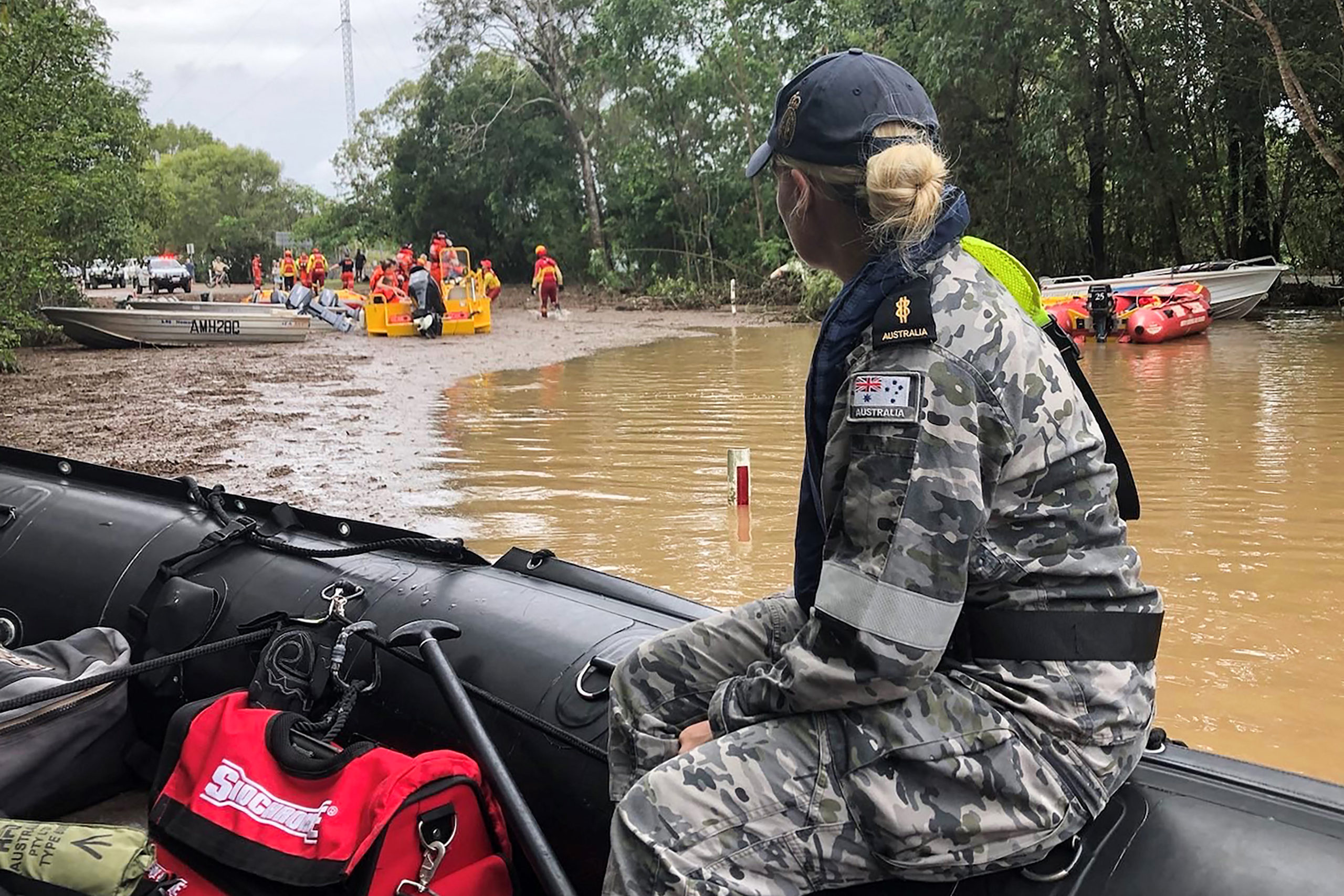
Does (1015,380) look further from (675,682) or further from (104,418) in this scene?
(104,418)

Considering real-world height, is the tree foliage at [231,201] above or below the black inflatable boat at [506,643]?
above

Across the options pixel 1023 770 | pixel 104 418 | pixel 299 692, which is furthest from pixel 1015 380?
pixel 104 418

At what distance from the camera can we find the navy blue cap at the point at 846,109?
1605 mm

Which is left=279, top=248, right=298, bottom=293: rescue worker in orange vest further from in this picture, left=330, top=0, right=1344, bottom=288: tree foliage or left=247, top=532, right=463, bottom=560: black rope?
left=247, top=532, right=463, bottom=560: black rope

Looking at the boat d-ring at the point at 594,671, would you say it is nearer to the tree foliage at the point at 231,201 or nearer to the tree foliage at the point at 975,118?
the tree foliage at the point at 975,118

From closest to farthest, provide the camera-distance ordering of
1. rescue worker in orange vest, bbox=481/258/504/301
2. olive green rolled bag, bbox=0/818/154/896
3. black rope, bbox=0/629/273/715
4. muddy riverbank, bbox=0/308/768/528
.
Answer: olive green rolled bag, bbox=0/818/154/896 < black rope, bbox=0/629/273/715 < muddy riverbank, bbox=0/308/768/528 < rescue worker in orange vest, bbox=481/258/504/301

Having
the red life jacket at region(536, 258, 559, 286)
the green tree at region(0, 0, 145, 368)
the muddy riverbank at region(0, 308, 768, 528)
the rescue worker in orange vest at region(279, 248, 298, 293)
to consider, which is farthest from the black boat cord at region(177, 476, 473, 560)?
the rescue worker in orange vest at region(279, 248, 298, 293)

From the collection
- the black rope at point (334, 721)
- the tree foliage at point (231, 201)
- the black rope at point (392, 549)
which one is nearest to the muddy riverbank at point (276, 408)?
the black rope at point (392, 549)

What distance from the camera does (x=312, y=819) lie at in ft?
6.55

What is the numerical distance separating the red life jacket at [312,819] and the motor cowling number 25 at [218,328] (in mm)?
17076

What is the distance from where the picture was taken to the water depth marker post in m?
6.41

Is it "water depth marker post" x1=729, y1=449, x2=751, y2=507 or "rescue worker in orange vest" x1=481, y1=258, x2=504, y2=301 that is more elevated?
"rescue worker in orange vest" x1=481, y1=258, x2=504, y2=301

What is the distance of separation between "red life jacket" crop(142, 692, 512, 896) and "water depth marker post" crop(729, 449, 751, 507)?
4.35 m

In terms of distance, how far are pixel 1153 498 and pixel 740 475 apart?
7.98 feet
